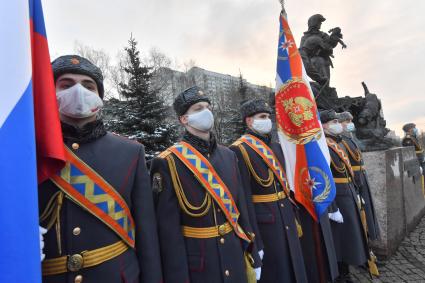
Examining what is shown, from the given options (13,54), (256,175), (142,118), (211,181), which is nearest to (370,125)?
(256,175)

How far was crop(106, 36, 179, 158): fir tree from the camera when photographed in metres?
10.7

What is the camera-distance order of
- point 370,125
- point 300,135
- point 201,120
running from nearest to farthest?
point 201,120
point 300,135
point 370,125

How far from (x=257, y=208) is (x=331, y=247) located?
146 cm

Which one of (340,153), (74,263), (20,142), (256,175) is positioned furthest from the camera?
(340,153)

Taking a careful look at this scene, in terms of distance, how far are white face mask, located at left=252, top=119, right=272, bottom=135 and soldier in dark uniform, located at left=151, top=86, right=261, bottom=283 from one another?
3.51 ft

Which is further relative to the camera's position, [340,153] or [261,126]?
[340,153]

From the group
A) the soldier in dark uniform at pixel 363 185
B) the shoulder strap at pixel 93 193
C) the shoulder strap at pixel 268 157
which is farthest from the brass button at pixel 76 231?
the soldier in dark uniform at pixel 363 185

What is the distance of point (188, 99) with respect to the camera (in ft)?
8.79

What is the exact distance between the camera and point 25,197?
44.2 inches

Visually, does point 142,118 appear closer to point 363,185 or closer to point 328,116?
point 328,116

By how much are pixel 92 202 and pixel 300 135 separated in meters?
2.91

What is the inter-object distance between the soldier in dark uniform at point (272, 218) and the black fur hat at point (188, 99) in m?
0.97

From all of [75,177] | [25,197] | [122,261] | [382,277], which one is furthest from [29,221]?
[382,277]

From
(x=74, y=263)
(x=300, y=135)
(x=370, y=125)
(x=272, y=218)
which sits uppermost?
(x=370, y=125)
